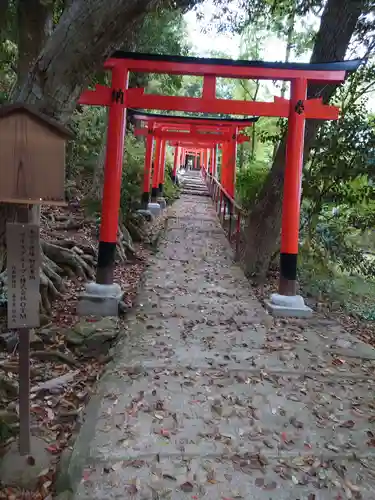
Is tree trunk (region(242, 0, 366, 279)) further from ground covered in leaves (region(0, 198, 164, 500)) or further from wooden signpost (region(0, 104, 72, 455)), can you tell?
wooden signpost (region(0, 104, 72, 455))

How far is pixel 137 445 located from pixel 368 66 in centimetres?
861

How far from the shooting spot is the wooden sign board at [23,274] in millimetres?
2914

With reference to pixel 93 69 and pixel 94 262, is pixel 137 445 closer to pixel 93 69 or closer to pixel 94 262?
pixel 93 69

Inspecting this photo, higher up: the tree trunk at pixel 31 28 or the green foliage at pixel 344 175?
the tree trunk at pixel 31 28

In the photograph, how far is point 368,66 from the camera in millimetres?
8898

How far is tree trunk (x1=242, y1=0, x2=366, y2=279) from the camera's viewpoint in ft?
24.3

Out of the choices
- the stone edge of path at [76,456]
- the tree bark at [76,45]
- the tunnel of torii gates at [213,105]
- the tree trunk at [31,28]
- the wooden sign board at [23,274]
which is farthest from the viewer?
the tree trunk at [31,28]

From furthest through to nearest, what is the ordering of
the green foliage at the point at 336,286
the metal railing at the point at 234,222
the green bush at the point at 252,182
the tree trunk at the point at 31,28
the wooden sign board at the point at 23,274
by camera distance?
the green bush at the point at 252,182 → the green foliage at the point at 336,286 → the metal railing at the point at 234,222 → the tree trunk at the point at 31,28 → the wooden sign board at the point at 23,274

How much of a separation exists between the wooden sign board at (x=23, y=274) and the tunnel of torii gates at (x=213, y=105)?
3.06 metres

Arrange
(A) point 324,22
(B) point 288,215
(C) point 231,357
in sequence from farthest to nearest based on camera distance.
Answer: (A) point 324,22, (B) point 288,215, (C) point 231,357

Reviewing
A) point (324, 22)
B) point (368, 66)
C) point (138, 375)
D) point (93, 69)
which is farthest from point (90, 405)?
point (368, 66)

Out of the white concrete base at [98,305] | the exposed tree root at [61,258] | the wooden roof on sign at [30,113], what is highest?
the wooden roof on sign at [30,113]

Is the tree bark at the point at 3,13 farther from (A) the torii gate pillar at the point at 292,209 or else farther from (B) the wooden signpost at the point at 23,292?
(B) the wooden signpost at the point at 23,292

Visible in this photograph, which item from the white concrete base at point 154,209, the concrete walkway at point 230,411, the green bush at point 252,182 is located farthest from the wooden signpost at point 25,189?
the white concrete base at point 154,209
